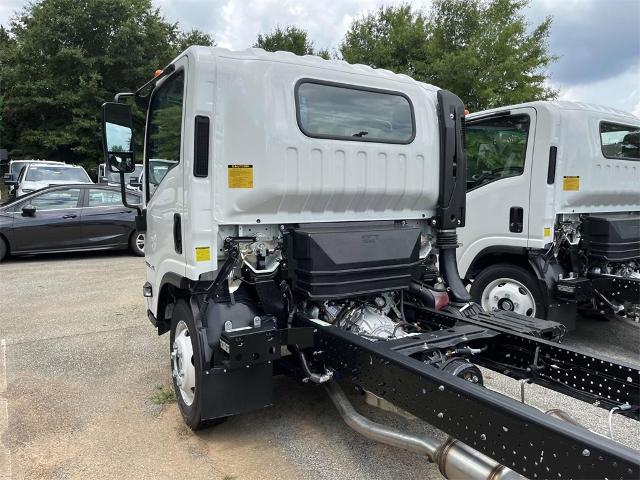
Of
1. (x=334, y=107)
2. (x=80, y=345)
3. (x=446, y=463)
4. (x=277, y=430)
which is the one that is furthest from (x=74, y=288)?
(x=446, y=463)

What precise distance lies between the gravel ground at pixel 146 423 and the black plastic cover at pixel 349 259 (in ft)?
3.25

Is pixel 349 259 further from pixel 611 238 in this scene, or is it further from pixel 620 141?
pixel 620 141

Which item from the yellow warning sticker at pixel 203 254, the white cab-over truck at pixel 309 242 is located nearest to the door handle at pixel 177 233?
the white cab-over truck at pixel 309 242

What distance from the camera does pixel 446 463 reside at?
6.91 feet

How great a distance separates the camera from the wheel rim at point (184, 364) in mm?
3123

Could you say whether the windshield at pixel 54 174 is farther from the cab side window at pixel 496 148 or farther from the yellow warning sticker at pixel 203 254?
the yellow warning sticker at pixel 203 254

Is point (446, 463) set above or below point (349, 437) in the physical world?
above

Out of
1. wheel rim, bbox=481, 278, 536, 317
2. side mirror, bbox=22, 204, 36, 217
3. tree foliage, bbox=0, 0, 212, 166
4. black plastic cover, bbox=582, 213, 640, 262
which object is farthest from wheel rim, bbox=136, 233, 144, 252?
tree foliage, bbox=0, 0, 212, 166

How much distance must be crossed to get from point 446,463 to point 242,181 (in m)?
1.84

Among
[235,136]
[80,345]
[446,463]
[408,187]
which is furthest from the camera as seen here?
[80,345]

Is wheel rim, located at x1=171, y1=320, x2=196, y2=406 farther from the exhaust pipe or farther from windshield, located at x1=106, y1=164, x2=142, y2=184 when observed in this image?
windshield, located at x1=106, y1=164, x2=142, y2=184

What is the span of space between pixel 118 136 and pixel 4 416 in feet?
7.10

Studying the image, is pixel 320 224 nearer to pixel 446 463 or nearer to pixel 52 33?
pixel 446 463

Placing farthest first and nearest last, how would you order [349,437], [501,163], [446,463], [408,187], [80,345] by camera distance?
[501,163] < [80,345] < [408,187] < [349,437] < [446,463]
